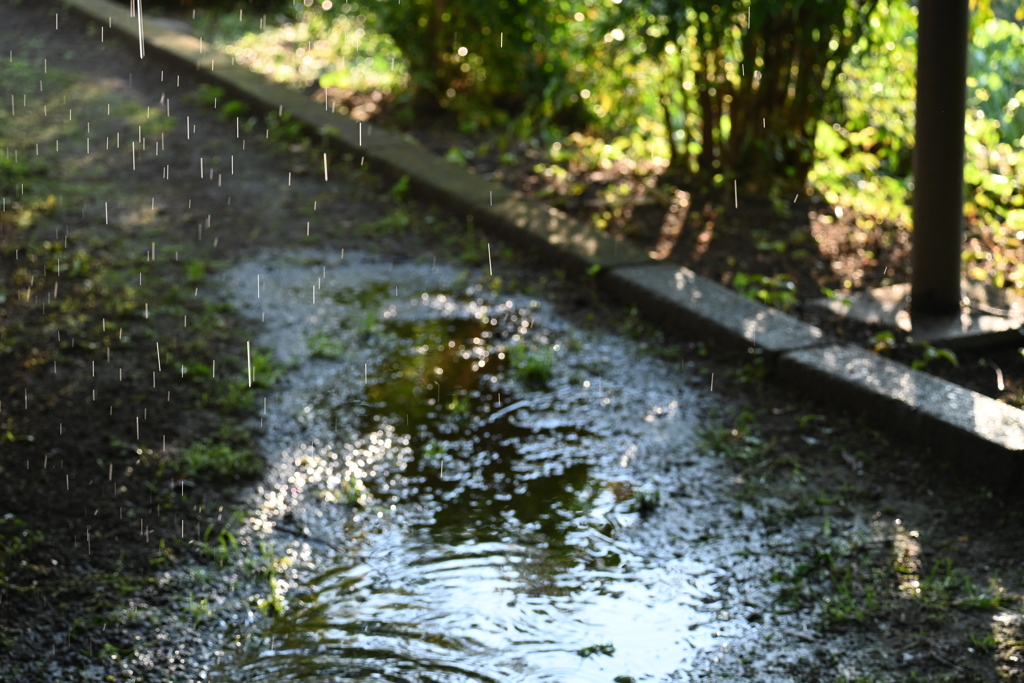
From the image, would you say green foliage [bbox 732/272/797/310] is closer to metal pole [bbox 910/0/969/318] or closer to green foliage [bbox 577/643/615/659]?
metal pole [bbox 910/0/969/318]

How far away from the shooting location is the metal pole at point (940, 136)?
380cm

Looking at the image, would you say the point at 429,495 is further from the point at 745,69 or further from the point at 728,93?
the point at 728,93

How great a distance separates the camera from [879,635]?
2.56 meters

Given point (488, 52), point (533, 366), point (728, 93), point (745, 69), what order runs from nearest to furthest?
point (533, 366)
point (745, 69)
point (728, 93)
point (488, 52)

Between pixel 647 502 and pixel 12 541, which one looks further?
pixel 647 502

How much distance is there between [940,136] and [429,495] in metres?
2.10

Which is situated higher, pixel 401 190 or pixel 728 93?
pixel 728 93

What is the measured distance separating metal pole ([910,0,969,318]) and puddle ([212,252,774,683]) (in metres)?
1.01

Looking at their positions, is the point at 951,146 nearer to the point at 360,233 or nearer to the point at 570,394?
the point at 570,394

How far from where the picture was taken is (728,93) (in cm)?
552

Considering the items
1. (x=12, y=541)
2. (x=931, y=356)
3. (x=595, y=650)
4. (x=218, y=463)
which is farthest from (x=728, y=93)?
(x=12, y=541)

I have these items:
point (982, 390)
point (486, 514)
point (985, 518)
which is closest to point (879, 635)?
point (985, 518)

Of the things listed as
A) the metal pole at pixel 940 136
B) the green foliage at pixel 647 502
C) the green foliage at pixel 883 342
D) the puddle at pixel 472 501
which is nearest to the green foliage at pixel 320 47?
the puddle at pixel 472 501

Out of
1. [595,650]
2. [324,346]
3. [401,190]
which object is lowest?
[595,650]
